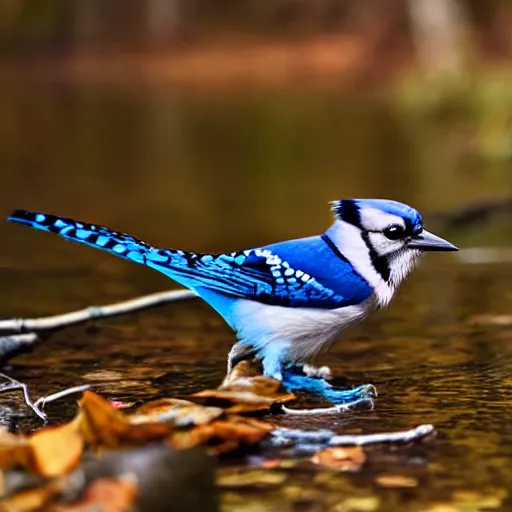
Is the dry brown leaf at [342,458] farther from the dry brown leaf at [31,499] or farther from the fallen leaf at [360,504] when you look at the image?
the dry brown leaf at [31,499]

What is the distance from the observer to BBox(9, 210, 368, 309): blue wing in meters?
3.46

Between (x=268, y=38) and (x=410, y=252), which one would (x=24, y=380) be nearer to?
(x=410, y=252)

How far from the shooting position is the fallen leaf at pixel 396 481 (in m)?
2.62

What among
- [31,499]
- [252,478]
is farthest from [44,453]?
[252,478]

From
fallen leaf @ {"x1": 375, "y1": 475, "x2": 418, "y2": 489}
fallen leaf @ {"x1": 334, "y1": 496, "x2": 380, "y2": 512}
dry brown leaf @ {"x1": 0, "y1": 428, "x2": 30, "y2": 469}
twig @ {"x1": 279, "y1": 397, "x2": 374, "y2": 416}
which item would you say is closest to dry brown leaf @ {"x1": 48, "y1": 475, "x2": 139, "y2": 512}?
dry brown leaf @ {"x1": 0, "y1": 428, "x2": 30, "y2": 469}

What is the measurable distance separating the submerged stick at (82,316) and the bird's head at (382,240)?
716 millimetres

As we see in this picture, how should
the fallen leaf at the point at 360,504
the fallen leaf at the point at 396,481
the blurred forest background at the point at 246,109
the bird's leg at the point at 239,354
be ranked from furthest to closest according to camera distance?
the blurred forest background at the point at 246,109
the bird's leg at the point at 239,354
the fallen leaf at the point at 396,481
the fallen leaf at the point at 360,504

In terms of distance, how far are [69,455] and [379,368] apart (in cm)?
162

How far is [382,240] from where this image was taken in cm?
349

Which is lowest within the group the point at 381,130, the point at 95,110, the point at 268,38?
the point at 381,130

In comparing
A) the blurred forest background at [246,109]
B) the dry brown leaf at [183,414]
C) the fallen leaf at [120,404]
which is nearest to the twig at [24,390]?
the fallen leaf at [120,404]

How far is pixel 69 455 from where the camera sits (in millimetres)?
2551

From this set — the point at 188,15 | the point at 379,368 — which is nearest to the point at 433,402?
the point at 379,368

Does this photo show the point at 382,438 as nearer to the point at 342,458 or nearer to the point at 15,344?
the point at 342,458
